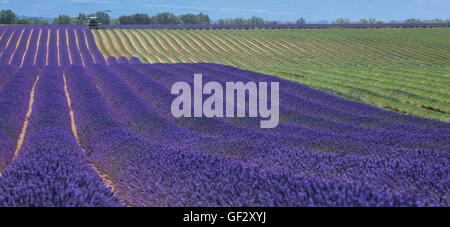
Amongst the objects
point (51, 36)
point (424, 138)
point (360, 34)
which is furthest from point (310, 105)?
point (360, 34)

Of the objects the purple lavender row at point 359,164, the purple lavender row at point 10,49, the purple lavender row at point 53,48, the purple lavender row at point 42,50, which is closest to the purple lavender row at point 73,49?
the purple lavender row at point 53,48

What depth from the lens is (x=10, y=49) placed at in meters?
32.3

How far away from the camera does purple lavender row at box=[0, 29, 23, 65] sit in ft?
87.3

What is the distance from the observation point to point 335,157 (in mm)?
5023

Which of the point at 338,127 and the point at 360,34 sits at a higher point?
the point at 360,34

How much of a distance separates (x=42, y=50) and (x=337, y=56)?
25.7 metres

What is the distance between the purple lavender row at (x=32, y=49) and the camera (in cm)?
2690

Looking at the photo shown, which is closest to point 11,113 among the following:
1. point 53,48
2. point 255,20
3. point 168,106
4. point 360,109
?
point 168,106

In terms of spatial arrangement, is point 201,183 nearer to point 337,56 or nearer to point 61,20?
point 337,56

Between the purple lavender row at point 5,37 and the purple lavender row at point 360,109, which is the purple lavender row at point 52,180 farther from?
the purple lavender row at point 5,37

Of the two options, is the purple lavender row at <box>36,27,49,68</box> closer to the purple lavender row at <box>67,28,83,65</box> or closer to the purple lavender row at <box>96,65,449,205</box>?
the purple lavender row at <box>67,28,83,65</box>

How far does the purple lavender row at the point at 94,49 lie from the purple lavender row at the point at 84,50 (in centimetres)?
40
